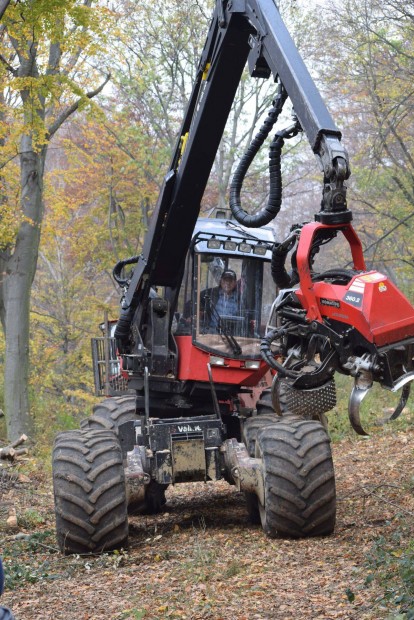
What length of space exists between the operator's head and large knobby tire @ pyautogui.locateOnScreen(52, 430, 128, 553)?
2185mm

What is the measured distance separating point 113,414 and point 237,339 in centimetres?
193

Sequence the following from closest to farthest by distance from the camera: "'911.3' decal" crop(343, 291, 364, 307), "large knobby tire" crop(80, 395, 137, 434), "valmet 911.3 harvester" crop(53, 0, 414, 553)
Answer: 1. "'911.3' decal" crop(343, 291, 364, 307)
2. "valmet 911.3 harvester" crop(53, 0, 414, 553)
3. "large knobby tire" crop(80, 395, 137, 434)

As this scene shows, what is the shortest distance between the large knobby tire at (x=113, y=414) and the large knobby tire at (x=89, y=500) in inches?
58.7

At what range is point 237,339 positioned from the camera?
31.3 feet

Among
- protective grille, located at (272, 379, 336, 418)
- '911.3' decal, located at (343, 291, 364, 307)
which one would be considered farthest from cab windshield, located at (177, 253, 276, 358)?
A: '911.3' decal, located at (343, 291, 364, 307)

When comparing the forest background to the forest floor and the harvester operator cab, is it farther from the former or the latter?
the forest floor

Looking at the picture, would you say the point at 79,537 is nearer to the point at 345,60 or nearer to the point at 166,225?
the point at 166,225

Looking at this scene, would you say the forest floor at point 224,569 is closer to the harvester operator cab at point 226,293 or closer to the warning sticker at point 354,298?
the warning sticker at point 354,298

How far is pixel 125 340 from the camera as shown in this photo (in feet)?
32.2

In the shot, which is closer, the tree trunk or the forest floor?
the forest floor

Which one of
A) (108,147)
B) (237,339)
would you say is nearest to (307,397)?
(237,339)

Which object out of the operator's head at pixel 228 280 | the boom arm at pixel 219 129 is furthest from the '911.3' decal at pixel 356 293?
the operator's head at pixel 228 280

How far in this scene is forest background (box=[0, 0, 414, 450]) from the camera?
57.3ft

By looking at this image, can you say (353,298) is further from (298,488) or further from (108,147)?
(108,147)
